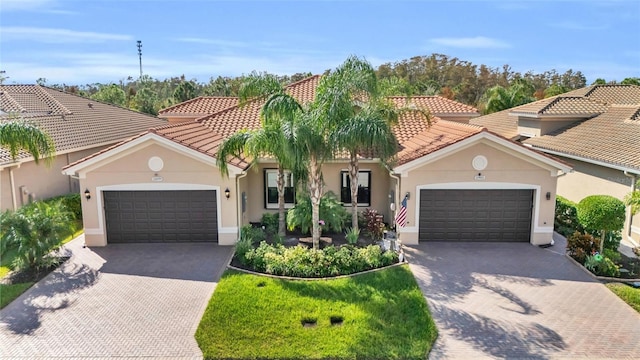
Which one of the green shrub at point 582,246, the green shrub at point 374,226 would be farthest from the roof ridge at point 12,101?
the green shrub at point 582,246

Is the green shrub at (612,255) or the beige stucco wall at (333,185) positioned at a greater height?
the beige stucco wall at (333,185)

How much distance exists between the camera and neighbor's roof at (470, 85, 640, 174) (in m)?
18.7

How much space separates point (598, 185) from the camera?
19.2 meters

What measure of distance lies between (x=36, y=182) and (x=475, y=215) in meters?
18.9

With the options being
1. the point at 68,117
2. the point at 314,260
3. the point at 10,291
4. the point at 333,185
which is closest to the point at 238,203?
the point at 314,260

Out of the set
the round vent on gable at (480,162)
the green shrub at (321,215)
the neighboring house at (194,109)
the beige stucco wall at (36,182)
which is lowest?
the green shrub at (321,215)

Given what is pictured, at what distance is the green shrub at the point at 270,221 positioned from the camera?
1789 centimetres

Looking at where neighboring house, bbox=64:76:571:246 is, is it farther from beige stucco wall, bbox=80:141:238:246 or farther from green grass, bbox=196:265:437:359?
green grass, bbox=196:265:437:359

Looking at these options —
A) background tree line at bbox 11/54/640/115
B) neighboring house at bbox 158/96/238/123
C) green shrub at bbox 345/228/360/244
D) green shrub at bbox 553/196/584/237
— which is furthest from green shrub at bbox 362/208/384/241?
Result: background tree line at bbox 11/54/640/115

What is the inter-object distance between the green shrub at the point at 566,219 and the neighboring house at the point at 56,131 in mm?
19258

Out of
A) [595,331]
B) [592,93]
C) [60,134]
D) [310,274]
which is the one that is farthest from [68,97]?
[592,93]

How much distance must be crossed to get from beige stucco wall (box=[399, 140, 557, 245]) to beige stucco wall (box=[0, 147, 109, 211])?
13901mm

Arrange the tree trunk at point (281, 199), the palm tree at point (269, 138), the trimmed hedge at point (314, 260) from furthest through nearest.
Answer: the tree trunk at point (281, 199) → the palm tree at point (269, 138) → the trimmed hedge at point (314, 260)

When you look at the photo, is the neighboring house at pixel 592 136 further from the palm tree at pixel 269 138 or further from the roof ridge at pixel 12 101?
the roof ridge at pixel 12 101
